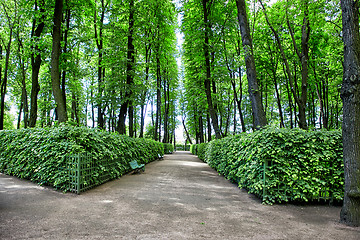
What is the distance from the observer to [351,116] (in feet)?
12.5

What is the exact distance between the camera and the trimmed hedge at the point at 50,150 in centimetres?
576

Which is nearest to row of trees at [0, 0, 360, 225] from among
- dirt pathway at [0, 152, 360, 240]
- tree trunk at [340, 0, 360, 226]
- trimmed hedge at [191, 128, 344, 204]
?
tree trunk at [340, 0, 360, 226]

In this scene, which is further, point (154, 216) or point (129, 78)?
point (129, 78)

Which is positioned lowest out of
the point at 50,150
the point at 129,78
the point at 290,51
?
the point at 50,150

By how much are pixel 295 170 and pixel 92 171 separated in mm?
5656

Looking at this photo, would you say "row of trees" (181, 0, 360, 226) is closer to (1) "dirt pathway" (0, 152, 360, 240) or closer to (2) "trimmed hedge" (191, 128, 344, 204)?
(2) "trimmed hedge" (191, 128, 344, 204)

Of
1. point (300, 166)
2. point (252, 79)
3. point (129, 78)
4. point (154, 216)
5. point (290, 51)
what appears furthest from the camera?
point (290, 51)

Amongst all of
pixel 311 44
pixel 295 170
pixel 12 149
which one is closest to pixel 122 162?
pixel 12 149

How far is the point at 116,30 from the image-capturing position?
39.1ft

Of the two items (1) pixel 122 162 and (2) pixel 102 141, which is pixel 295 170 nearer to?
(2) pixel 102 141

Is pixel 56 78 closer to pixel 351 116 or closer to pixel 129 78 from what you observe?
pixel 129 78

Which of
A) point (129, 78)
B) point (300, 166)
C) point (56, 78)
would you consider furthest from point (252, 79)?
point (56, 78)

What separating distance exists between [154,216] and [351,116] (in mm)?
4273

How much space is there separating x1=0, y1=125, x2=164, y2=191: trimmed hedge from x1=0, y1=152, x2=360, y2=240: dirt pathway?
48cm
